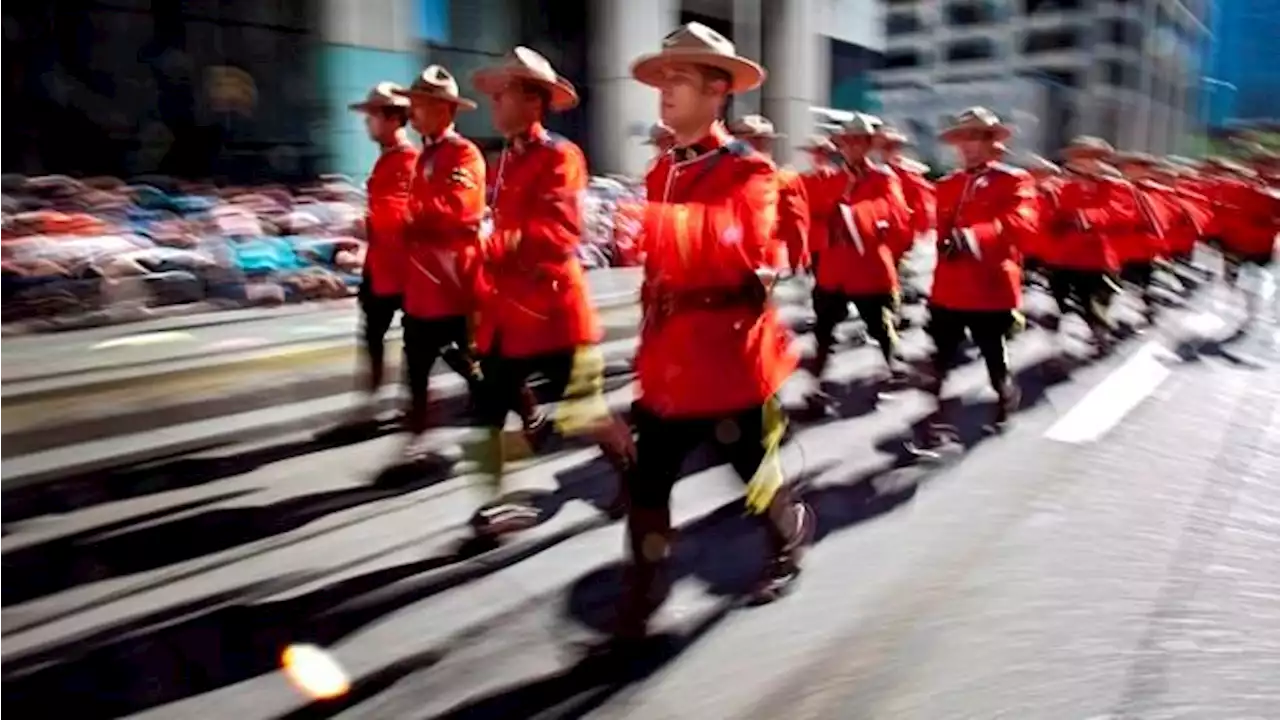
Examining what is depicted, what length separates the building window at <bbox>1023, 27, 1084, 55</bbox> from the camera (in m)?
64.4

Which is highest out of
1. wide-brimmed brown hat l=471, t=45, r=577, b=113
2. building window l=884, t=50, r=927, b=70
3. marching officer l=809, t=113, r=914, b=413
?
building window l=884, t=50, r=927, b=70

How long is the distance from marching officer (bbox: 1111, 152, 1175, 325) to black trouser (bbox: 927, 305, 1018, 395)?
4.15 metres

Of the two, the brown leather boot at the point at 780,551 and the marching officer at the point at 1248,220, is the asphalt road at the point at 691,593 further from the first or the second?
the marching officer at the point at 1248,220

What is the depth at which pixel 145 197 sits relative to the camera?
1075cm

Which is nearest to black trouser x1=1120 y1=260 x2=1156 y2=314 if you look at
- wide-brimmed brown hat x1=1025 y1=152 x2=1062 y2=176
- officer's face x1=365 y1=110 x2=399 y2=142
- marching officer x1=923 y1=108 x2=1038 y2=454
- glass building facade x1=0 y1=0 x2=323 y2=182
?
wide-brimmed brown hat x1=1025 y1=152 x2=1062 y2=176

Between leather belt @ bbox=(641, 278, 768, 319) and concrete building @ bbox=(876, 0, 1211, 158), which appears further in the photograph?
concrete building @ bbox=(876, 0, 1211, 158)

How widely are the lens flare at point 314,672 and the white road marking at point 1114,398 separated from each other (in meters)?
4.17

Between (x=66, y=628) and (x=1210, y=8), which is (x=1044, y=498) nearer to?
(x=66, y=628)

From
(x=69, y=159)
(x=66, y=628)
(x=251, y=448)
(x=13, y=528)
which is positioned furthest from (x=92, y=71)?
(x=66, y=628)

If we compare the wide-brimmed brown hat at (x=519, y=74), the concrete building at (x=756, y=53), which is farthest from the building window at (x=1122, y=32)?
the wide-brimmed brown hat at (x=519, y=74)

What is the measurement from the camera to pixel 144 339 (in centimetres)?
869

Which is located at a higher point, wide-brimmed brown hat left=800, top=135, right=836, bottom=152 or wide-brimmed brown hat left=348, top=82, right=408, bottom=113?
wide-brimmed brown hat left=348, top=82, right=408, bottom=113

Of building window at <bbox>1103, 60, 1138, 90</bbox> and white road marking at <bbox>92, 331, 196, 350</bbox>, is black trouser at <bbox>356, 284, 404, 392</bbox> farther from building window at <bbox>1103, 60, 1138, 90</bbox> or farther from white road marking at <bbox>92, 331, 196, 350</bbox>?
building window at <bbox>1103, 60, 1138, 90</bbox>

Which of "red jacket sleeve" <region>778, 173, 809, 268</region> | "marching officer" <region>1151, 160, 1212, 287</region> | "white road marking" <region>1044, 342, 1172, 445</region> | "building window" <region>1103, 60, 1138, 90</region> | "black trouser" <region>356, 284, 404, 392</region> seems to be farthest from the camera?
"building window" <region>1103, 60, 1138, 90</region>
